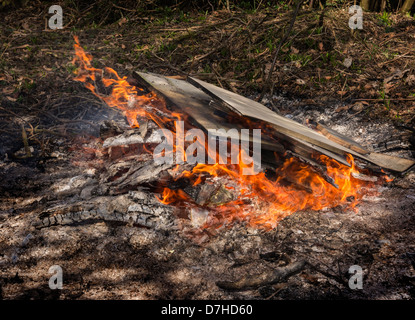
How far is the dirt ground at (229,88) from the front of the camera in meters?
2.10

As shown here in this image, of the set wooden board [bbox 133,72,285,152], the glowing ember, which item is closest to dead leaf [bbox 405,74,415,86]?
the glowing ember

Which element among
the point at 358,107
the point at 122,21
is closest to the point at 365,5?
the point at 358,107

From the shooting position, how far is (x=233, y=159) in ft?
9.61

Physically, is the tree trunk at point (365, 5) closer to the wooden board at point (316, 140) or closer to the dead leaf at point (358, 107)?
the dead leaf at point (358, 107)

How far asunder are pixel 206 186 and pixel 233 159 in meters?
0.38

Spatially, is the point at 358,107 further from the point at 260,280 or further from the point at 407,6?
the point at 407,6

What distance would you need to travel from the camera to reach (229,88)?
5082mm

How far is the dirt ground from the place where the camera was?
2.10 metres

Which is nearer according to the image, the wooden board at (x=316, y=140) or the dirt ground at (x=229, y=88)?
the dirt ground at (x=229, y=88)

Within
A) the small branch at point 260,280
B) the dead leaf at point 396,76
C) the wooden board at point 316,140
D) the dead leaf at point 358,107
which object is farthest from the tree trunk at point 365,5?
the small branch at point 260,280

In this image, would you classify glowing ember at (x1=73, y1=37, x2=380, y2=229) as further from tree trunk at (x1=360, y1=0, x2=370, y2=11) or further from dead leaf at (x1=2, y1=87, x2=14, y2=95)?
tree trunk at (x1=360, y1=0, x2=370, y2=11)

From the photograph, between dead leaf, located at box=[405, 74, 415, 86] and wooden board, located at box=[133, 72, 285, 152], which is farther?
dead leaf, located at box=[405, 74, 415, 86]
